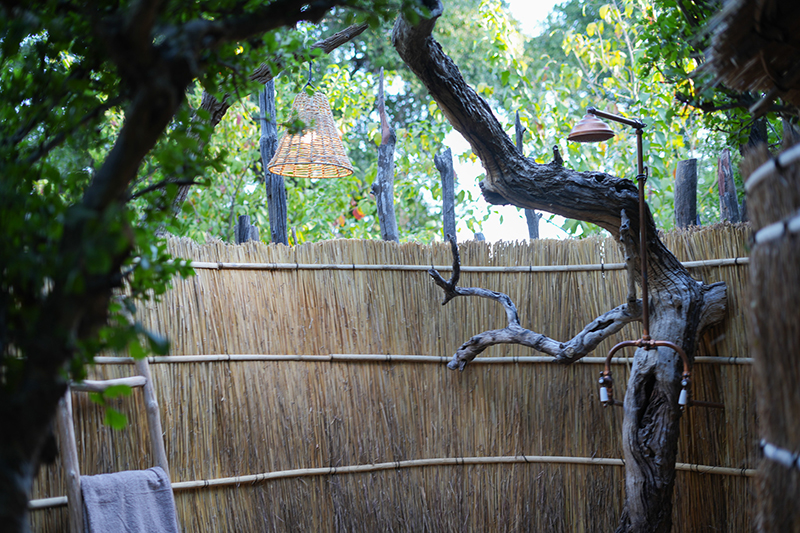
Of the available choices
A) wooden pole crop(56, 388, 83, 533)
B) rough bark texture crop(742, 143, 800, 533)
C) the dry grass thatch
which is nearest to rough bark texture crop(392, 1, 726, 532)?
the dry grass thatch

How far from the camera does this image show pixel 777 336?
1152mm

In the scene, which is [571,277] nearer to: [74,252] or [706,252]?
[706,252]

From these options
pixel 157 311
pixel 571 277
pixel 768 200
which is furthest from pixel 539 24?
pixel 768 200

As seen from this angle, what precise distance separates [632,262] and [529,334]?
53 cm

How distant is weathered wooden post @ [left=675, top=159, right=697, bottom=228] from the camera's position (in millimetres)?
3482

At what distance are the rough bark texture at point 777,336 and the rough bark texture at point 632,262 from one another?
4.03 ft

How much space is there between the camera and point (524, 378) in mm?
3123

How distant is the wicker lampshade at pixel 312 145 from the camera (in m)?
3.58

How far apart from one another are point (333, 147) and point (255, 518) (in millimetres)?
2007

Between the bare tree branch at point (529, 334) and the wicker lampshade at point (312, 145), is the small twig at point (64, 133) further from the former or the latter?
the wicker lampshade at point (312, 145)

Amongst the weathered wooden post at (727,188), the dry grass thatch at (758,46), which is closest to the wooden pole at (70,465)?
the dry grass thatch at (758,46)

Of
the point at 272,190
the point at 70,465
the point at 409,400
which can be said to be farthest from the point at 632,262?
the point at 272,190

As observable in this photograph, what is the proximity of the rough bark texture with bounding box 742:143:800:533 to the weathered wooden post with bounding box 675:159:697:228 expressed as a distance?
7.78ft

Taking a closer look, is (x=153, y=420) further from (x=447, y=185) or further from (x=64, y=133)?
(x=447, y=185)
